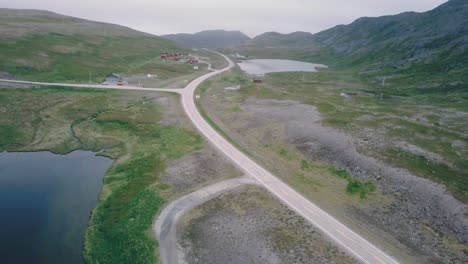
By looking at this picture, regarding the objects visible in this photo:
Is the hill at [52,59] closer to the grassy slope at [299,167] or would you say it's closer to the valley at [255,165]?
the valley at [255,165]

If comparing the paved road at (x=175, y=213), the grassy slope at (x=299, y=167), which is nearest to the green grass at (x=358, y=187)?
the grassy slope at (x=299, y=167)

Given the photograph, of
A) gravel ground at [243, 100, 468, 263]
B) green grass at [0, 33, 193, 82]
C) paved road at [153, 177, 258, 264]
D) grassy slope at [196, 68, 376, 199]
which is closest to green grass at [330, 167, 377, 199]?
grassy slope at [196, 68, 376, 199]

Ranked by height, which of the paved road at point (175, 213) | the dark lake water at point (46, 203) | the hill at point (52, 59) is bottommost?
the dark lake water at point (46, 203)

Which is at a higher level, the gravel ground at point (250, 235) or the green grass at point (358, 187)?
the green grass at point (358, 187)

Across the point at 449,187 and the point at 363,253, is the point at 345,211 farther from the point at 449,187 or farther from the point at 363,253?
the point at 449,187

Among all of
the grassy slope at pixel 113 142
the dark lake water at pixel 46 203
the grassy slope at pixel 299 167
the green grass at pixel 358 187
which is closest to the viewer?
the dark lake water at pixel 46 203

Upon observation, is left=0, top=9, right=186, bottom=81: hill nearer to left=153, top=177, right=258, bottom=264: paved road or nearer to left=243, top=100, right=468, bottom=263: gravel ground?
left=153, top=177, right=258, bottom=264: paved road

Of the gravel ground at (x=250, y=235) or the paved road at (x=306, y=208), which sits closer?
the gravel ground at (x=250, y=235)

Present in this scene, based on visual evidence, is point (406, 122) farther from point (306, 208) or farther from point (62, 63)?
point (62, 63)
